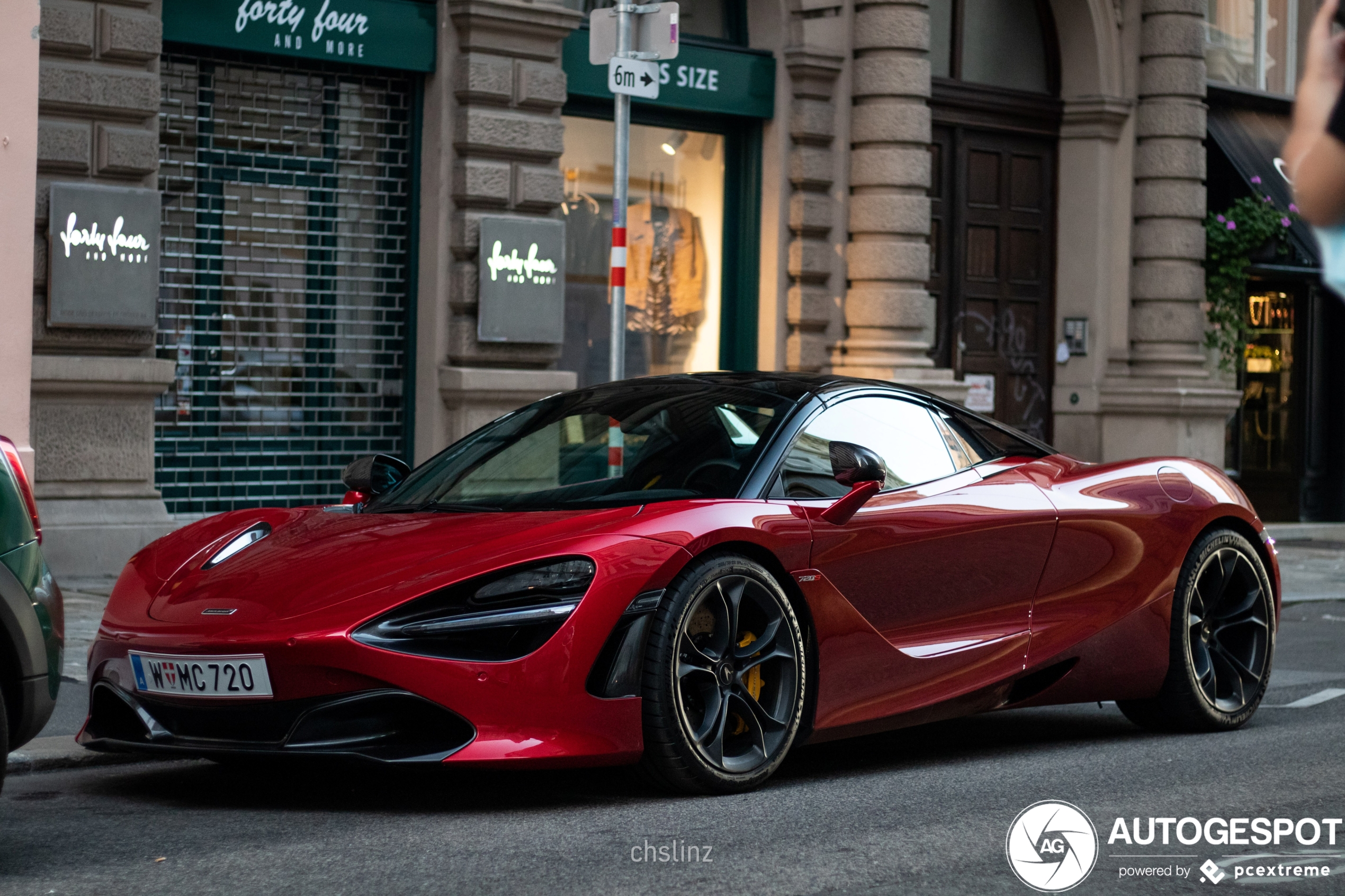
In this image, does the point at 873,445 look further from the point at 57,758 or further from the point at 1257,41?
the point at 1257,41

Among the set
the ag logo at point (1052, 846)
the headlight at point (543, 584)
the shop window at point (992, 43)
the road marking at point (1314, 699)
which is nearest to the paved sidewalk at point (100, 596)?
the headlight at point (543, 584)

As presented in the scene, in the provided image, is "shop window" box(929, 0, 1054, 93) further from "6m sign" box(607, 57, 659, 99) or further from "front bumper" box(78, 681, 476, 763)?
"front bumper" box(78, 681, 476, 763)

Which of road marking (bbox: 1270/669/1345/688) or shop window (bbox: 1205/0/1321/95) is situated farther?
shop window (bbox: 1205/0/1321/95)

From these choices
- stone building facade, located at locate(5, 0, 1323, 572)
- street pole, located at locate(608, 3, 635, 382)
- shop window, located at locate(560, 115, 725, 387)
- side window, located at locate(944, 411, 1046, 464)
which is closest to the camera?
side window, located at locate(944, 411, 1046, 464)

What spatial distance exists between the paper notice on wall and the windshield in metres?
11.5

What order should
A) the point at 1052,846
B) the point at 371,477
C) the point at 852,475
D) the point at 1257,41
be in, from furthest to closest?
the point at 1257,41 < the point at 371,477 < the point at 852,475 < the point at 1052,846

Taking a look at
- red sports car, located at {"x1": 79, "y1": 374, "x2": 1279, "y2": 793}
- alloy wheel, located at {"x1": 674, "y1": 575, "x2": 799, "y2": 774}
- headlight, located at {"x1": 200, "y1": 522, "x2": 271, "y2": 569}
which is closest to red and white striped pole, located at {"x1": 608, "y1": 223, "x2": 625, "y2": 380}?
red sports car, located at {"x1": 79, "y1": 374, "x2": 1279, "y2": 793}

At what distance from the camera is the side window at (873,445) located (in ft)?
18.1

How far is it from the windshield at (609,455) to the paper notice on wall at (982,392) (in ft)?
37.7

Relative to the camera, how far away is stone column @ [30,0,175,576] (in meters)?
10.9

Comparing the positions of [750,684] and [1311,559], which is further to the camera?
[1311,559]

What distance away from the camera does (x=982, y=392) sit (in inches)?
684

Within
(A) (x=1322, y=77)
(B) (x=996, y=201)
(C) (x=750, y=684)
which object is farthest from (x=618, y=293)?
(B) (x=996, y=201)

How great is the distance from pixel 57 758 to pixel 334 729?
1.58 metres
